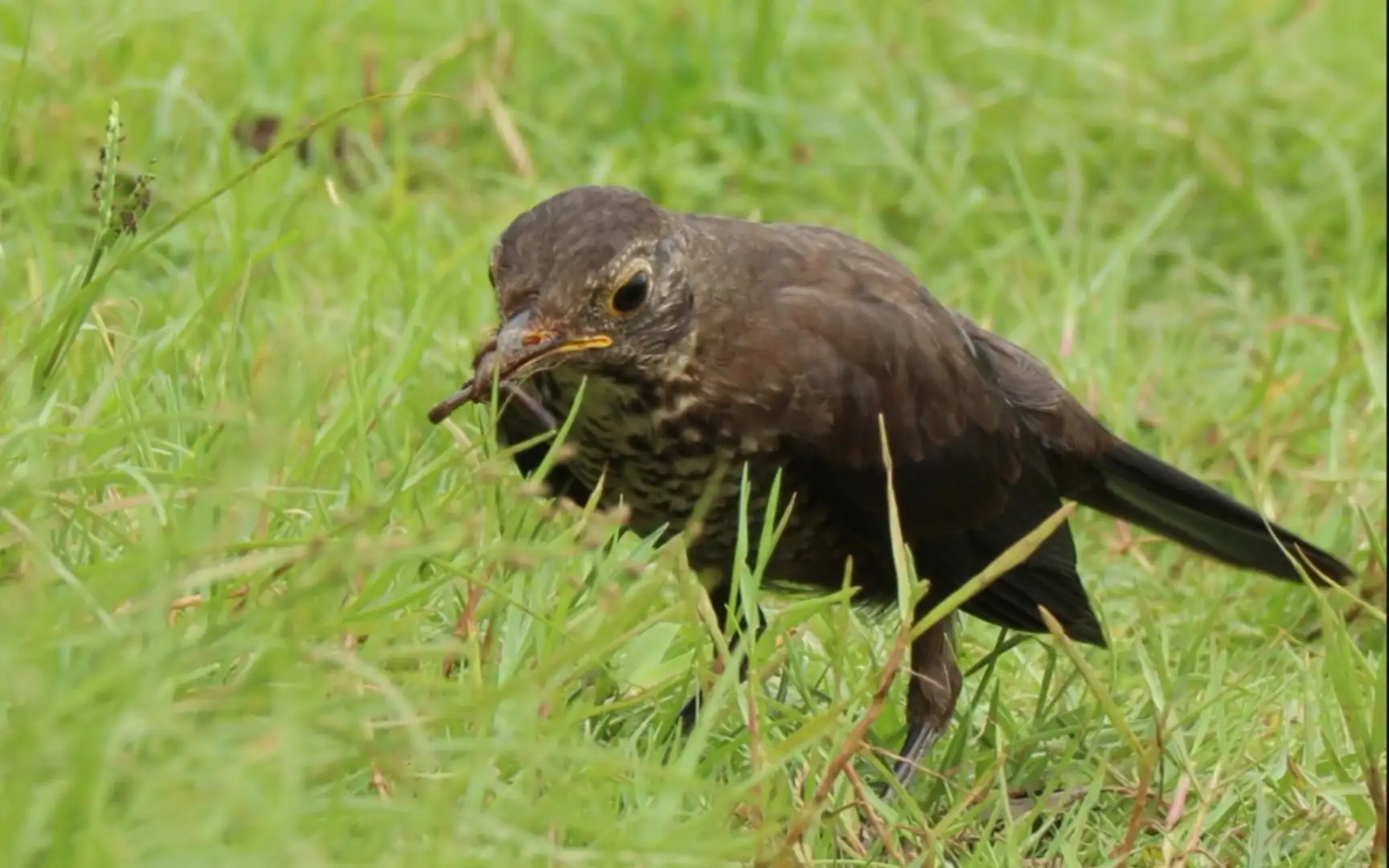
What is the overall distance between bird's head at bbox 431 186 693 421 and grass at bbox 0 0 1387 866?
209 mm

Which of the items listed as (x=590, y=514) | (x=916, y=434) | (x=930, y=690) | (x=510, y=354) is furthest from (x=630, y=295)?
(x=930, y=690)

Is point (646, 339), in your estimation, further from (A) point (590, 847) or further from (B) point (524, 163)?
(B) point (524, 163)

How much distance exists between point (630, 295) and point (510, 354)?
29cm

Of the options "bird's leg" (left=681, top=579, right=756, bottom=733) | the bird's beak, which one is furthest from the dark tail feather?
the bird's beak

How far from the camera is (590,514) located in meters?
3.24

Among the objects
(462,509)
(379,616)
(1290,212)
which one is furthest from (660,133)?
(379,616)

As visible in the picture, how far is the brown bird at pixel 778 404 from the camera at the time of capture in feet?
11.8

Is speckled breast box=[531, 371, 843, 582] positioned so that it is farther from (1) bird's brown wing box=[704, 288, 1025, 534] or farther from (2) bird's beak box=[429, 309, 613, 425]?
(2) bird's beak box=[429, 309, 613, 425]

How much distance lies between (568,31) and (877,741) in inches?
147

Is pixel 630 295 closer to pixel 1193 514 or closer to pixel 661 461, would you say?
pixel 661 461

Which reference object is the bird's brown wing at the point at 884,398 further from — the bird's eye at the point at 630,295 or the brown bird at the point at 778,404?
the bird's eye at the point at 630,295

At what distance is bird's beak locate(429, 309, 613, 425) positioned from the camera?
3445mm

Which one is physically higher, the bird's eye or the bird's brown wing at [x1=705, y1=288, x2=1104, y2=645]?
the bird's eye

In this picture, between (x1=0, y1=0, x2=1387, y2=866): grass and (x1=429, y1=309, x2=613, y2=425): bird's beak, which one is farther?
(x1=429, y1=309, x2=613, y2=425): bird's beak
